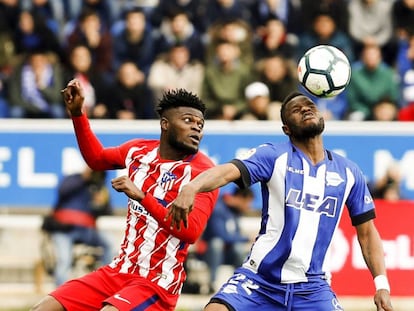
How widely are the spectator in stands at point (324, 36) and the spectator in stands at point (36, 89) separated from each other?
3342 mm

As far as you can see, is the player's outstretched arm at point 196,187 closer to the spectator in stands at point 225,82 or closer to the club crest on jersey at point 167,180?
the club crest on jersey at point 167,180

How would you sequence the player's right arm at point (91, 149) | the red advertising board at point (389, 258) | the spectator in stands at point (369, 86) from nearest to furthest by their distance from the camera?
1. the player's right arm at point (91, 149)
2. the red advertising board at point (389, 258)
3. the spectator in stands at point (369, 86)

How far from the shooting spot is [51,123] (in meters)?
14.8

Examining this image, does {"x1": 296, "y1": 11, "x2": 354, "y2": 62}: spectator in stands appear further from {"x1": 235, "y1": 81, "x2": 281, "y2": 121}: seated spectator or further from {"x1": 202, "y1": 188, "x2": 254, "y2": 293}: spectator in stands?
{"x1": 202, "y1": 188, "x2": 254, "y2": 293}: spectator in stands

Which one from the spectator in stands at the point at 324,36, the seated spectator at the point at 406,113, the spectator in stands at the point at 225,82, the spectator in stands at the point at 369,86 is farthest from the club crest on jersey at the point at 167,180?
the spectator in stands at the point at 324,36

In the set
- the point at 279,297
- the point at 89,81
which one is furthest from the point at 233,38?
the point at 279,297

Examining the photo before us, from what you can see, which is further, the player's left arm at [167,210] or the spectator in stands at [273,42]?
the spectator in stands at [273,42]

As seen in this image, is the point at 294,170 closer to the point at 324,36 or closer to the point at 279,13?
the point at 324,36

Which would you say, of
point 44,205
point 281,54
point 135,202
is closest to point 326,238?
point 135,202

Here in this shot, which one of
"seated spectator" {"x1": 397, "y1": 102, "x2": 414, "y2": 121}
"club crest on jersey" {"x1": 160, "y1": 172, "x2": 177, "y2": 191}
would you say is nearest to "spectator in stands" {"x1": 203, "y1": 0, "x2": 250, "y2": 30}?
"seated spectator" {"x1": 397, "y1": 102, "x2": 414, "y2": 121}

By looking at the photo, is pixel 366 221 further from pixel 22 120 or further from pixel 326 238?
pixel 22 120

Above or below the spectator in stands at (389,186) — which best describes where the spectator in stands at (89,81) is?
above

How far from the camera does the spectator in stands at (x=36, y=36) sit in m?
16.7

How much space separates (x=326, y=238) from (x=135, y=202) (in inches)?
58.3
